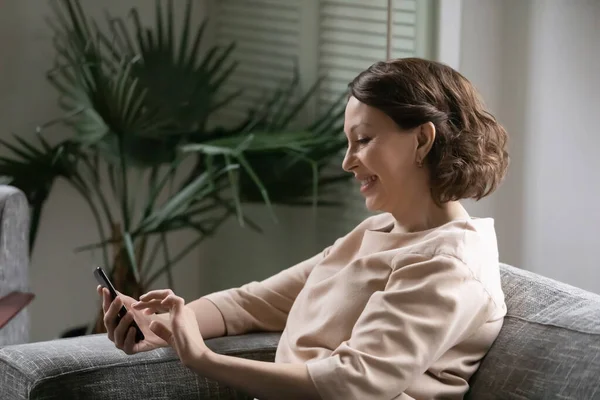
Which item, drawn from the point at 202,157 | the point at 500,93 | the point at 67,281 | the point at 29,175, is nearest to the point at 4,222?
the point at 29,175

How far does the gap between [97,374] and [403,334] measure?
0.59m

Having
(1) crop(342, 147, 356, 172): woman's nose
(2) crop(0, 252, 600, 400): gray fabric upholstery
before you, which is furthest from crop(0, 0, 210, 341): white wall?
(1) crop(342, 147, 356, 172): woman's nose

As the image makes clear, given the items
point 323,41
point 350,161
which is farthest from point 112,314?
point 323,41

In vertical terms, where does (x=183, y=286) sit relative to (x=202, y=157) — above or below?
below

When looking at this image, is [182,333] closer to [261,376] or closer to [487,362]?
[261,376]

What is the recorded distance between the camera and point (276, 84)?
317 centimetres

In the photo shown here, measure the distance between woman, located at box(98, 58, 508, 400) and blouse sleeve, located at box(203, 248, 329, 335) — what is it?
0.15 metres

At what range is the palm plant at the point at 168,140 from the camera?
2.84 meters

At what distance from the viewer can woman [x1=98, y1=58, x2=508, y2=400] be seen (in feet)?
4.77

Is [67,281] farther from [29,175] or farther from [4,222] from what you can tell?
[4,222]

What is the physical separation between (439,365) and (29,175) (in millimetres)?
1823

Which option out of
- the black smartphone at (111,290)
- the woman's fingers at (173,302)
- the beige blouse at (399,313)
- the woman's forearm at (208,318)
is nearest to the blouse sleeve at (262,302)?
the woman's forearm at (208,318)

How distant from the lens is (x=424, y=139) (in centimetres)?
159

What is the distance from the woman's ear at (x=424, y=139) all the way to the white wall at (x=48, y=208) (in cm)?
196
